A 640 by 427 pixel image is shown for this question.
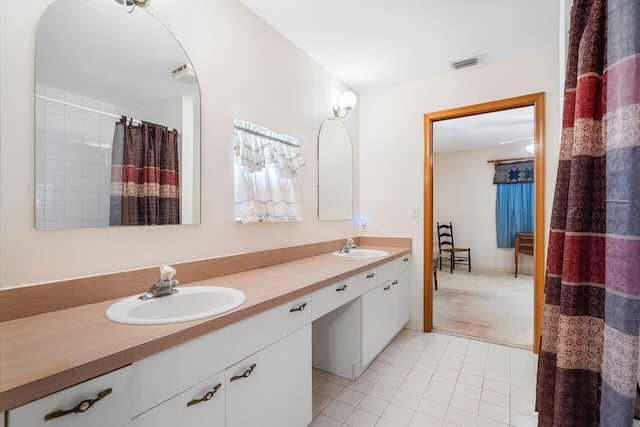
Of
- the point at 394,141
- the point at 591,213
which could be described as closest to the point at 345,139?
the point at 394,141

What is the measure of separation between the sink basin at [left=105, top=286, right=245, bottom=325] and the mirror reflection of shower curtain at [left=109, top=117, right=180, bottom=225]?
1.13 ft

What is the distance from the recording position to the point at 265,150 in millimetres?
1890

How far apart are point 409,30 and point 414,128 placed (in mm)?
922

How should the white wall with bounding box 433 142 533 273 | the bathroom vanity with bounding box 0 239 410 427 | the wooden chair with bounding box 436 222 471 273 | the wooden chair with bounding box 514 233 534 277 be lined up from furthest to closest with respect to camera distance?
the wooden chair with bounding box 436 222 471 273, the white wall with bounding box 433 142 533 273, the wooden chair with bounding box 514 233 534 277, the bathroom vanity with bounding box 0 239 410 427

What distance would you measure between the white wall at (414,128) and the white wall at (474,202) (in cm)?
331

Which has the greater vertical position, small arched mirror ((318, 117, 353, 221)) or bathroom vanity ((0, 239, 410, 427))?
small arched mirror ((318, 117, 353, 221))

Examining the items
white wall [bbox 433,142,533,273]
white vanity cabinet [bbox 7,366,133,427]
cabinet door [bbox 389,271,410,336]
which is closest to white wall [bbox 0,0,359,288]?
white vanity cabinet [bbox 7,366,133,427]

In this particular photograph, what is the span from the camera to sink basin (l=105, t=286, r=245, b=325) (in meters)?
0.90

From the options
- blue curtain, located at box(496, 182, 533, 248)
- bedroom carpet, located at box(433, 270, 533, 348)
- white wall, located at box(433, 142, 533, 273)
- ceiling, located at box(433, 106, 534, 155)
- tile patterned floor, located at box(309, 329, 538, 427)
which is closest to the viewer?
tile patterned floor, located at box(309, 329, 538, 427)

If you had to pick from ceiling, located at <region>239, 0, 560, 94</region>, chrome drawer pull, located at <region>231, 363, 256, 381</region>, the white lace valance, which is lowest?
chrome drawer pull, located at <region>231, 363, 256, 381</region>

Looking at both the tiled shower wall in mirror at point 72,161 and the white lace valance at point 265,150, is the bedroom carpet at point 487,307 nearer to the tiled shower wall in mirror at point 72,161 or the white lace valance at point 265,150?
the white lace valance at point 265,150

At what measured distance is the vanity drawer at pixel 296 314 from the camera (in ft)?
3.95

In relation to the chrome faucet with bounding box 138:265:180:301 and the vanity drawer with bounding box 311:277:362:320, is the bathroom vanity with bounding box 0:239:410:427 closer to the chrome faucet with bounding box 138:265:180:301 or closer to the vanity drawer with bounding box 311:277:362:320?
the vanity drawer with bounding box 311:277:362:320

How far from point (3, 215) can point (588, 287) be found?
164 cm
